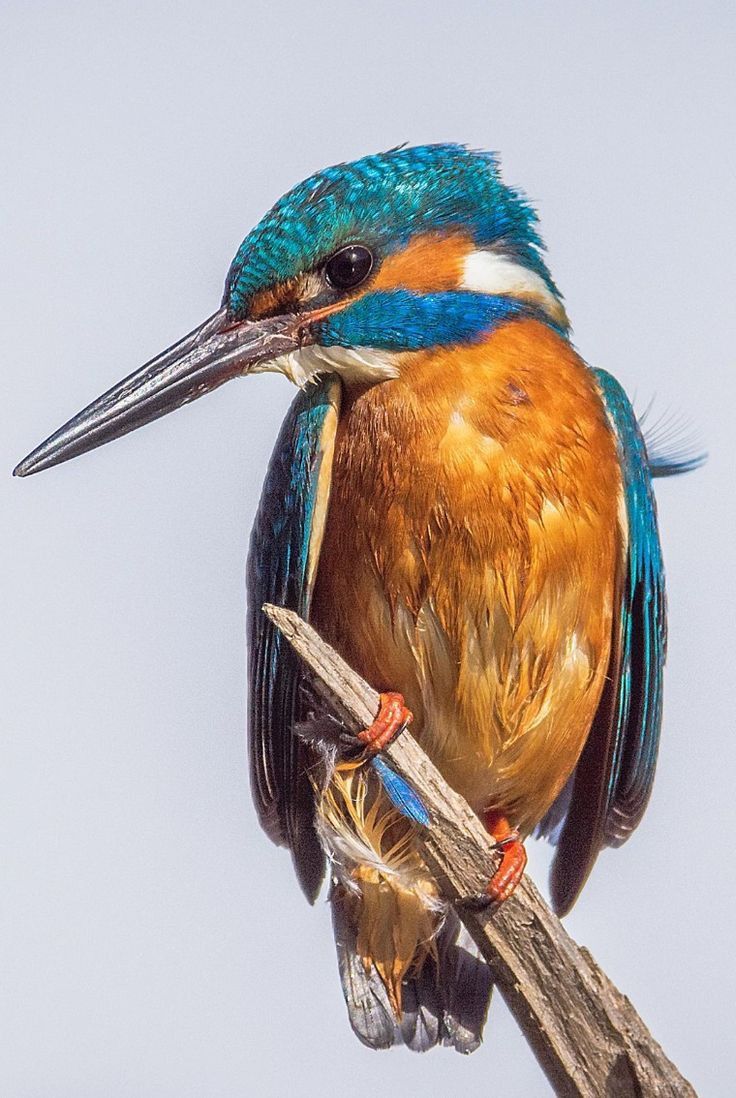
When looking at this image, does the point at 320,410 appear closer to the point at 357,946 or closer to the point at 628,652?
the point at 628,652

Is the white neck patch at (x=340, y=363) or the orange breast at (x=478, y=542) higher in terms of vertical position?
the white neck patch at (x=340, y=363)

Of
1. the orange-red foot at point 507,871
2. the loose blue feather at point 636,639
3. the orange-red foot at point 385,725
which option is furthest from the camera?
the loose blue feather at point 636,639

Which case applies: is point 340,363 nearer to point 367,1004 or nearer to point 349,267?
point 349,267

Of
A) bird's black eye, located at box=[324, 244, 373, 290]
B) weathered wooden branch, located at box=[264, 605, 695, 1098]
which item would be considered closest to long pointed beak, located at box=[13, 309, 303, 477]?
bird's black eye, located at box=[324, 244, 373, 290]

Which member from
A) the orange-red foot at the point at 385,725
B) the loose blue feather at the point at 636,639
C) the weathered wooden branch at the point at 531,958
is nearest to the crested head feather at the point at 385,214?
the loose blue feather at the point at 636,639

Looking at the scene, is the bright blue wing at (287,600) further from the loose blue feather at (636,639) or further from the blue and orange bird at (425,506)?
the loose blue feather at (636,639)

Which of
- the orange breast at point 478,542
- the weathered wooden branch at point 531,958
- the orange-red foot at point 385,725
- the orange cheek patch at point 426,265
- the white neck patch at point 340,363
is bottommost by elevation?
the weathered wooden branch at point 531,958

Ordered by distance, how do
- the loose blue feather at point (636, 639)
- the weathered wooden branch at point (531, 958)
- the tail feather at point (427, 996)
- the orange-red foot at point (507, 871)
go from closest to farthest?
the weathered wooden branch at point (531, 958) < the orange-red foot at point (507, 871) < the loose blue feather at point (636, 639) < the tail feather at point (427, 996)

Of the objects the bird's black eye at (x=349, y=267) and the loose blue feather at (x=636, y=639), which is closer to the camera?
the bird's black eye at (x=349, y=267)
